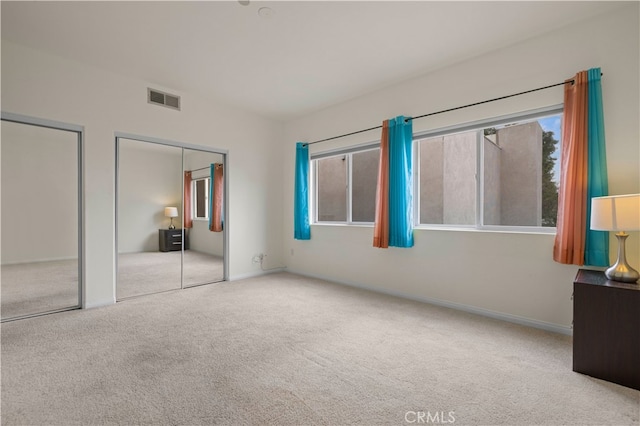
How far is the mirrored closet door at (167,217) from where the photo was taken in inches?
151

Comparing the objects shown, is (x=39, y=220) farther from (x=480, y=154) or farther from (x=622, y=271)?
(x=622, y=271)

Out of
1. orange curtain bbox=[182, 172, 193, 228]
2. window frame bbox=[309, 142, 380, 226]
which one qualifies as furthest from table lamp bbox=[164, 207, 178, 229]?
window frame bbox=[309, 142, 380, 226]

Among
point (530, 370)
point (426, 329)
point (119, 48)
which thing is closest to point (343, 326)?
point (426, 329)

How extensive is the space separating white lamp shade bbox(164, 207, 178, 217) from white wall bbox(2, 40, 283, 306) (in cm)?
71

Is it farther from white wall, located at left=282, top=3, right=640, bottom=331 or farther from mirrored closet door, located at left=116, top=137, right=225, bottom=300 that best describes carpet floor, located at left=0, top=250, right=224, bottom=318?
white wall, located at left=282, top=3, right=640, bottom=331

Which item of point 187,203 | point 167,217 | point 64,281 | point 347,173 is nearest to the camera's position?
point 64,281

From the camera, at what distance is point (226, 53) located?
3.19 m

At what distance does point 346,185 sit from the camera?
486 cm

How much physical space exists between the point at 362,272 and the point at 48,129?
4100 mm

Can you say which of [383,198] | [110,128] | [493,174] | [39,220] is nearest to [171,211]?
[110,128]

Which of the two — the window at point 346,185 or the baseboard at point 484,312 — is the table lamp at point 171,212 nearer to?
the window at point 346,185

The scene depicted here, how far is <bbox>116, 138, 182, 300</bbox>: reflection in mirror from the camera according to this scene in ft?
12.5

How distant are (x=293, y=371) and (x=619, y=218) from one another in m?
2.36

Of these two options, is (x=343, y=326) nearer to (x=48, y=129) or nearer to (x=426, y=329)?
(x=426, y=329)
